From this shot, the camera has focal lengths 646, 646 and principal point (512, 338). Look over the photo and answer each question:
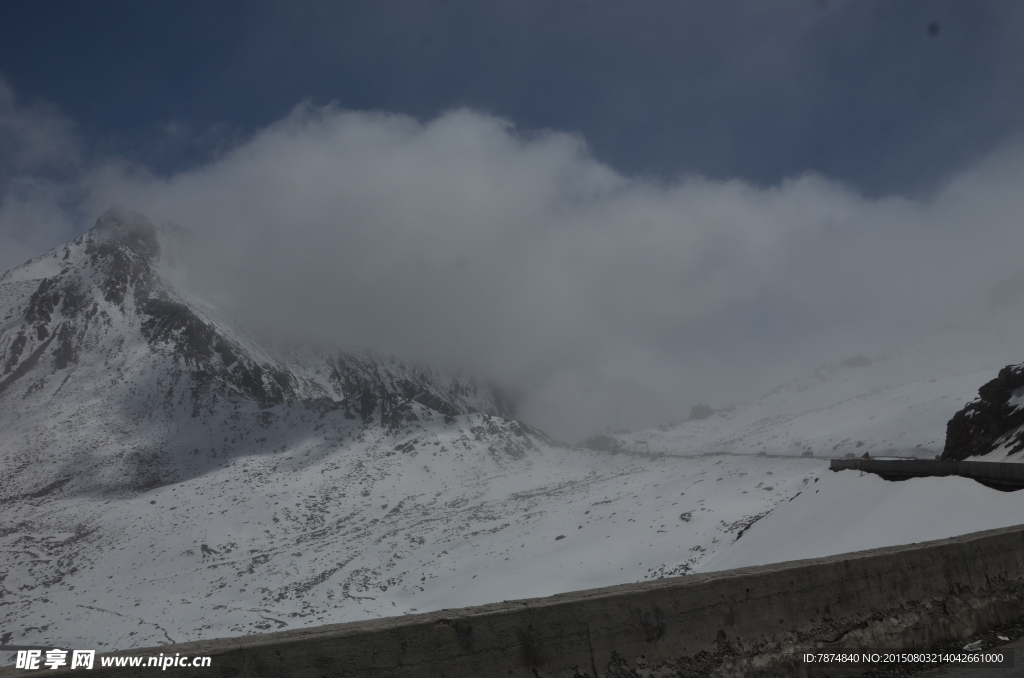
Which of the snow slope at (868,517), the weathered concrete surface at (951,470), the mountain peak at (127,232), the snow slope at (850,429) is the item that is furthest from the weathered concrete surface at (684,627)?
the mountain peak at (127,232)

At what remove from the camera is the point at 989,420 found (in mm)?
27109

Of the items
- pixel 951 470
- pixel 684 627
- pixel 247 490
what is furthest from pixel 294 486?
pixel 684 627

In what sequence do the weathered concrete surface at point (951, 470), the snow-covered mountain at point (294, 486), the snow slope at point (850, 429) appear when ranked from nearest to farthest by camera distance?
the weathered concrete surface at point (951, 470), the snow-covered mountain at point (294, 486), the snow slope at point (850, 429)

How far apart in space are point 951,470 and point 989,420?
926 centimetres

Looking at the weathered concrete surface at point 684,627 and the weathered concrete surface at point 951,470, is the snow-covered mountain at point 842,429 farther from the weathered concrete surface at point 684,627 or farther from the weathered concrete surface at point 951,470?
the weathered concrete surface at point 684,627

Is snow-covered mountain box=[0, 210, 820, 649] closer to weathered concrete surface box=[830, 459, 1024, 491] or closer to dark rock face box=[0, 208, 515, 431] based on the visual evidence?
dark rock face box=[0, 208, 515, 431]

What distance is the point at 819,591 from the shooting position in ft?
18.0

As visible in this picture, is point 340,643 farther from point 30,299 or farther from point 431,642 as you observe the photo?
point 30,299

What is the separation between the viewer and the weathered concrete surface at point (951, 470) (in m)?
16.9

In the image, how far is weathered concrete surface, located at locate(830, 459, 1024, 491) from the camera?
1688cm

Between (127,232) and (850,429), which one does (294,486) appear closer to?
(850,429)

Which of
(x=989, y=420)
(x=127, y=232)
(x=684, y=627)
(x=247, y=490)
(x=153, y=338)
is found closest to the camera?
(x=684, y=627)

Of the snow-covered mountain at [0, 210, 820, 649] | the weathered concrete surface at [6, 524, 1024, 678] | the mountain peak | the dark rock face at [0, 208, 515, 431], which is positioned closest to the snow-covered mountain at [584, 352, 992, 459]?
the snow-covered mountain at [0, 210, 820, 649]

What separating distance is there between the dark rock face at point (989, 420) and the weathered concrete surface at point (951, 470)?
3689 mm
